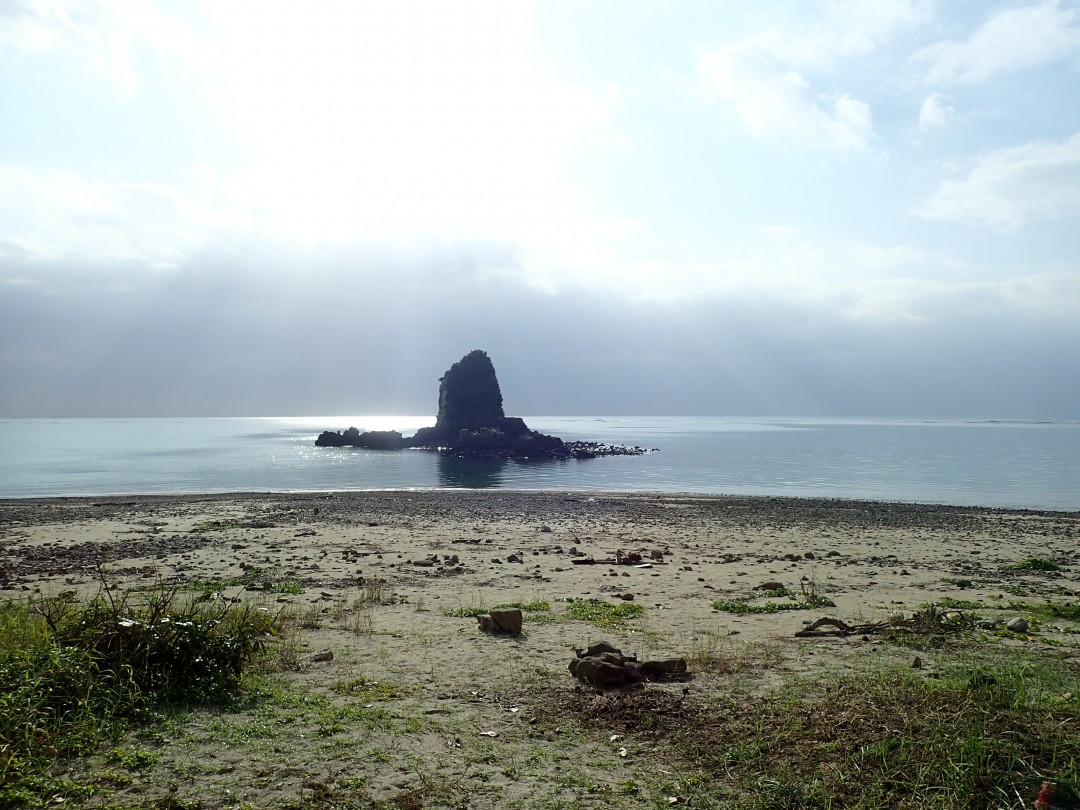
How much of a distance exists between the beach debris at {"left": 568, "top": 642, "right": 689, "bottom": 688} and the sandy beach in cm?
27

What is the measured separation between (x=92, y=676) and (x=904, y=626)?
11.6m

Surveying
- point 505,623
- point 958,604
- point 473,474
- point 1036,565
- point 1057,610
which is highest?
point 505,623

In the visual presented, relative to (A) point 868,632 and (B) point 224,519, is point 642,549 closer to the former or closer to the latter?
(A) point 868,632

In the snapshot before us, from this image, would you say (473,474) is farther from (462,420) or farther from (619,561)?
(462,420)

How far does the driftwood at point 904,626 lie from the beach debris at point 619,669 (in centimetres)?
323

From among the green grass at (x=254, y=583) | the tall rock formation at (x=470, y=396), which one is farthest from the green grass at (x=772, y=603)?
the tall rock formation at (x=470, y=396)

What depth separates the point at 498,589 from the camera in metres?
15.4

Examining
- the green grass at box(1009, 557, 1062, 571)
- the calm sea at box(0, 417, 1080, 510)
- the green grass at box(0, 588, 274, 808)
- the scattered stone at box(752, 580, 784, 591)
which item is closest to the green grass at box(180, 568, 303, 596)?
the green grass at box(0, 588, 274, 808)

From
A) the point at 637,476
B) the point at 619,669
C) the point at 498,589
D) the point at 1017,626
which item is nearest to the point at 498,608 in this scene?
→ the point at 498,589

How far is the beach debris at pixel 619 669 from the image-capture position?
27.2 ft

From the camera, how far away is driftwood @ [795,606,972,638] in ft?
34.4

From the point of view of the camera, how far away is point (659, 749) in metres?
6.60

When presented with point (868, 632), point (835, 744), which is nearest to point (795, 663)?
point (868, 632)

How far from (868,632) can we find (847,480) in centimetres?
5180
